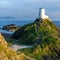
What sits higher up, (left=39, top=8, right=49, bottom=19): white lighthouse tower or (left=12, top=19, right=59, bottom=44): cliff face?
(left=39, top=8, right=49, bottom=19): white lighthouse tower

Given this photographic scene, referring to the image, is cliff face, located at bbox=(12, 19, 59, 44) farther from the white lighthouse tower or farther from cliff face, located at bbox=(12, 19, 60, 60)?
the white lighthouse tower

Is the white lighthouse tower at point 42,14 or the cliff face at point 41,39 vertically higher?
the white lighthouse tower at point 42,14

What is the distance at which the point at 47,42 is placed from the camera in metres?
58.3

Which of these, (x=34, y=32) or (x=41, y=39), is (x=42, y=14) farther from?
(x=41, y=39)

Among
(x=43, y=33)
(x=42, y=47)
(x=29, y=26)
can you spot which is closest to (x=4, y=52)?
(x=42, y=47)

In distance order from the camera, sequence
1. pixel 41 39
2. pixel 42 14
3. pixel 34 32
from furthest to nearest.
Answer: pixel 42 14 → pixel 34 32 → pixel 41 39

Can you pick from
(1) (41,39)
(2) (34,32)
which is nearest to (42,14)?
(2) (34,32)

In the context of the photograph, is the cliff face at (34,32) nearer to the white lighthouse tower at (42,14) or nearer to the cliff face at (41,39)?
the cliff face at (41,39)

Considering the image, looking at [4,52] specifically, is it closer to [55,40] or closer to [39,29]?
[55,40]

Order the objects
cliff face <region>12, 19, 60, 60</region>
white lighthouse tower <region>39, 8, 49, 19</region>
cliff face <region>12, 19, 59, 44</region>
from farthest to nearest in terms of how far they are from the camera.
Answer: white lighthouse tower <region>39, 8, 49, 19</region> < cliff face <region>12, 19, 59, 44</region> < cliff face <region>12, 19, 60, 60</region>

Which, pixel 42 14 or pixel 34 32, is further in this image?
pixel 42 14

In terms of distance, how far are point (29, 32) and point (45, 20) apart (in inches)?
328

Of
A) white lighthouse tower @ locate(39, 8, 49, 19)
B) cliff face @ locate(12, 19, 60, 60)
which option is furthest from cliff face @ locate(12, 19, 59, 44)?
white lighthouse tower @ locate(39, 8, 49, 19)

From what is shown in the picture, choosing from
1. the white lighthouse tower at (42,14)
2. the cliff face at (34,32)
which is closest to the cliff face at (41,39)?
the cliff face at (34,32)
